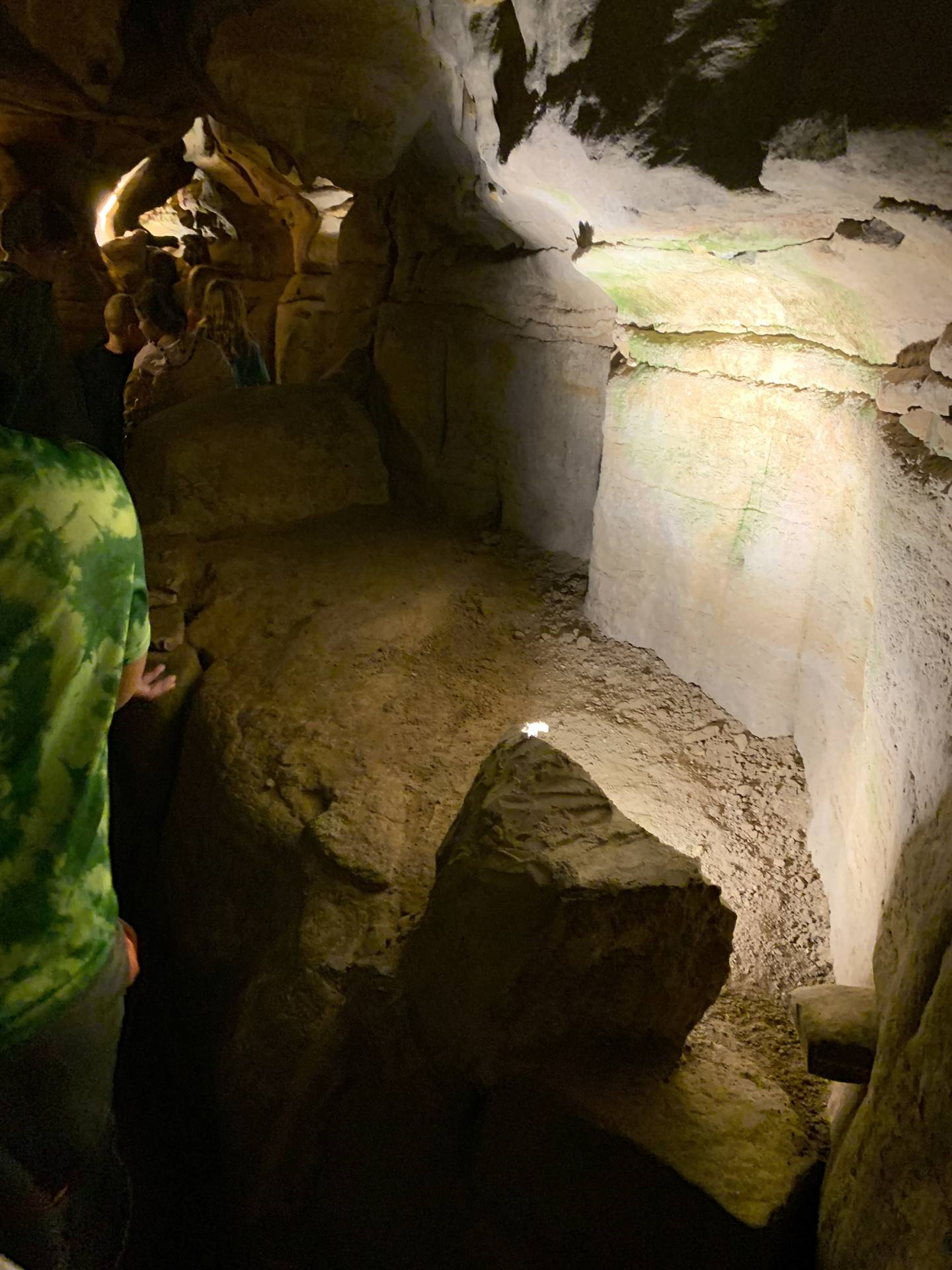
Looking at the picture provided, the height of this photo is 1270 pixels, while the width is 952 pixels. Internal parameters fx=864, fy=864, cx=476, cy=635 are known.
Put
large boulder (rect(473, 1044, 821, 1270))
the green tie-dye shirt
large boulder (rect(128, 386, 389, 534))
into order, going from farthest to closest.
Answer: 1. large boulder (rect(128, 386, 389, 534))
2. large boulder (rect(473, 1044, 821, 1270))
3. the green tie-dye shirt

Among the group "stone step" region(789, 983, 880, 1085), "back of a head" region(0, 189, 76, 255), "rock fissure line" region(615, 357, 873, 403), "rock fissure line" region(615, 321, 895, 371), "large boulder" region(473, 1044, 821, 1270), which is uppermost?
"back of a head" region(0, 189, 76, 255)

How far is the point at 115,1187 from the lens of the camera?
221 centimetres

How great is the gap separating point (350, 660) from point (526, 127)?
6.65 ft

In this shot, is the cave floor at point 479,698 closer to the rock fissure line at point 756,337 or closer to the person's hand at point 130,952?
the person's hand at point 130,952

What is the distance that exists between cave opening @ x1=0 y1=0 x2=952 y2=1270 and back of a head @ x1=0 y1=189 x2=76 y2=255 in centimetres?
348

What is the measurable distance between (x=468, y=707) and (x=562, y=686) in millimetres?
416

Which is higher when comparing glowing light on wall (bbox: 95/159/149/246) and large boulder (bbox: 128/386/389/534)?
glowing light on wall (bbox: 95/159/149/246)

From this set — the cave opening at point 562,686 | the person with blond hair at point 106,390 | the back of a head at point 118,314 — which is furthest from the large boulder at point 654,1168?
the back of a head at point 118,314

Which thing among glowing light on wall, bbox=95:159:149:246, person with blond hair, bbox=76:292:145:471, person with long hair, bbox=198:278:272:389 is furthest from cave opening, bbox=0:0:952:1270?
glowing light on wall, bbox=95:159:149:246

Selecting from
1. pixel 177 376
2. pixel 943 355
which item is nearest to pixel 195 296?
pixel 177 376

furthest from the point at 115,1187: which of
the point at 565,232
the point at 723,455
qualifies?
the point at 565,232

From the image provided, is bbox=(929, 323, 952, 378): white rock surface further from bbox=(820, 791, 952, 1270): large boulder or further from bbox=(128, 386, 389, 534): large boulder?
bbox=(128, 386, 389, 534): large boulder

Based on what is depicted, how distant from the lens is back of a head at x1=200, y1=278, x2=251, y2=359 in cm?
725

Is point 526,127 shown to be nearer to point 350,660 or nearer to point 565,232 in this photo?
point 565,232
